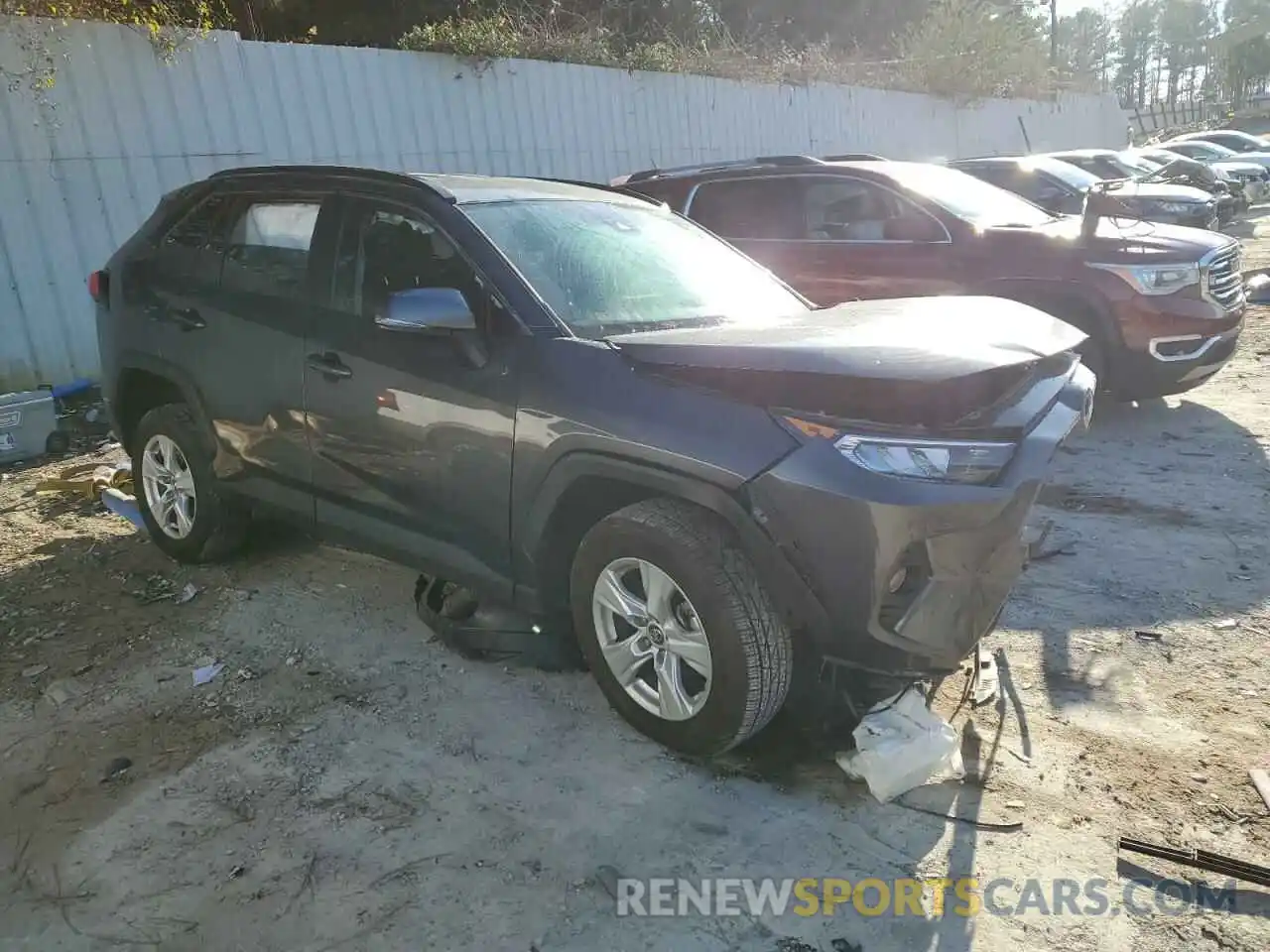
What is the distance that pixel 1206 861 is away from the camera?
252 centimetres

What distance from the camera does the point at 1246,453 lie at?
5770 millimetres

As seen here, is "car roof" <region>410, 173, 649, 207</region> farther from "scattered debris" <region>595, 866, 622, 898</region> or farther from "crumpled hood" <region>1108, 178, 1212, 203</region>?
"crumpled hood" <region>1108, 178, 1212, 203</region>

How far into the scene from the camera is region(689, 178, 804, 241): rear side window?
7188 mm

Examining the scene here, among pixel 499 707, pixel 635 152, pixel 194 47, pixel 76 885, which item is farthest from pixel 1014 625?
pixel 635 152

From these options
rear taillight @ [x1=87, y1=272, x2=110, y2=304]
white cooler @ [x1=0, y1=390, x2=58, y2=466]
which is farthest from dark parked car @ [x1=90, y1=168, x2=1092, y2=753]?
white cooler @ [x1=0, y1=390, x2=58, y2=466]

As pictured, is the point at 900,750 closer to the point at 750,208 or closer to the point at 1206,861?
the point at 1206,861

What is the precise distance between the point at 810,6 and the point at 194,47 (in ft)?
67.2

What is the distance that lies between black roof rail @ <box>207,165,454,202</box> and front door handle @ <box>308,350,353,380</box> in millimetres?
727

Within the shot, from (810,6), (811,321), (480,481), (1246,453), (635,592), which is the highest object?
(810,6)

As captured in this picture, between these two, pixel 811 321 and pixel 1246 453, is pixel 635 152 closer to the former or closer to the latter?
pixel 1246 453

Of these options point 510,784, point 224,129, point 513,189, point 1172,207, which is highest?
point 224,129

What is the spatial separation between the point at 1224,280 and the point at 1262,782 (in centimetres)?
467

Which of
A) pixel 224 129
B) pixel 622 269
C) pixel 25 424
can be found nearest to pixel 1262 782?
pixel 622 269

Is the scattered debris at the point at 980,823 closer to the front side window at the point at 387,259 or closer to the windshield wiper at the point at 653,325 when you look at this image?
the windshield wiper at the point at 653,325
